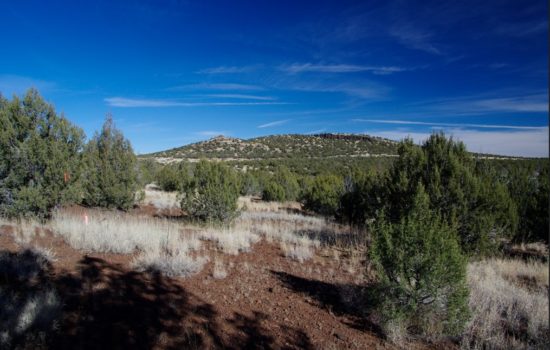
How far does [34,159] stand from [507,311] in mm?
11930

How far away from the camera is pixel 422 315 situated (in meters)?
4.39

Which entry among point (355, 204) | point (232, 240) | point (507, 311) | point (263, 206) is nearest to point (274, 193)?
point (263, 206)

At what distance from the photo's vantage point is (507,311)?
4.72m

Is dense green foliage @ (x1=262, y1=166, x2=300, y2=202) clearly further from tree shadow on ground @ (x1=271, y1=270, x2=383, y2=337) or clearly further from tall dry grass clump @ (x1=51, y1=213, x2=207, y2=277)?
Answer: tree shadow on ground @ (x1=271, y1=270, x2=383, y2=337)

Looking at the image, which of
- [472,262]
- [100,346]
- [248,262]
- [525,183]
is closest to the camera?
[100,346]

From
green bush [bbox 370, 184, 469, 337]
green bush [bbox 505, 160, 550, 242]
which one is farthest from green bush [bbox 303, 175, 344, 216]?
green bush [bbox 370, 184, 469, 337]

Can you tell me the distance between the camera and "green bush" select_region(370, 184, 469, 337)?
4199 millimetres

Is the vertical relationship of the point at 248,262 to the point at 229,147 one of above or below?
below

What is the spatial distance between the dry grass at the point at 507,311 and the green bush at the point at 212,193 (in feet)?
24.2

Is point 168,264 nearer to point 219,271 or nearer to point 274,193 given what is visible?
point 219,271

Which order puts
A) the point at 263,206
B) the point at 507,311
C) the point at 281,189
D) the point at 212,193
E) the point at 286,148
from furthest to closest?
1. the point at 286,148
2. the point at 281,189
3. the point at 263,206
4. the point at 212,193
5. the point at 507,311

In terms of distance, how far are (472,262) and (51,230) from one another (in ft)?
35.7

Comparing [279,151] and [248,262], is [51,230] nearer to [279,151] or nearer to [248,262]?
[248,262]

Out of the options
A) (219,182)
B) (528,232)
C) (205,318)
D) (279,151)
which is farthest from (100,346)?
(279,151)
